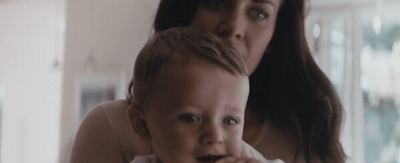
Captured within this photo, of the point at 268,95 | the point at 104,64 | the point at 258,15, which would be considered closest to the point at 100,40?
the point at 104,64

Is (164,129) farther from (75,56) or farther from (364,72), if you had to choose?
(75,56)

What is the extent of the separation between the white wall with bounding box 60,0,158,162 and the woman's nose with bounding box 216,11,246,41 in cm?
176

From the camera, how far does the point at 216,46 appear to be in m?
0.75

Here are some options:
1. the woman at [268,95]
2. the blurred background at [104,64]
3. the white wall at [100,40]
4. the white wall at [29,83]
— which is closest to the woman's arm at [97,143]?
the woman at [268,95]

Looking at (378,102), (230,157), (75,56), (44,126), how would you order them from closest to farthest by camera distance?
(230,157), (378,102), (75,56), (44,126)

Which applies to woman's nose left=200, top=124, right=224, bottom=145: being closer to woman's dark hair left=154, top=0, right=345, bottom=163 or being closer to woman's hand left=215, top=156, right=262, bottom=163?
Result: woman's hand left=215, top=156, right=262, bottom=163

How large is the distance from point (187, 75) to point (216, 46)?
0.05 meters

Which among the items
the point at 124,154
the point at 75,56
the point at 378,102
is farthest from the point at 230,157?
the point at 75,56

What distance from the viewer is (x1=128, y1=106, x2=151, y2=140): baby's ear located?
77 centimetres

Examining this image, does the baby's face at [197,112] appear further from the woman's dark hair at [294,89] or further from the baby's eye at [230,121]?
the woman's dark hair at [294,89]

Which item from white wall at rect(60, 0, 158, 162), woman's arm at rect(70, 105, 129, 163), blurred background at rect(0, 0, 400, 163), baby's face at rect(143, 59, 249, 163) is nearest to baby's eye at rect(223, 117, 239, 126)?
baby's face at rect(143, 59, 249, 163)

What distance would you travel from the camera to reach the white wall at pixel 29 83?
11.7ft

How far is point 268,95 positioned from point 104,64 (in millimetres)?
1854

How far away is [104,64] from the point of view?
2.88 meters
